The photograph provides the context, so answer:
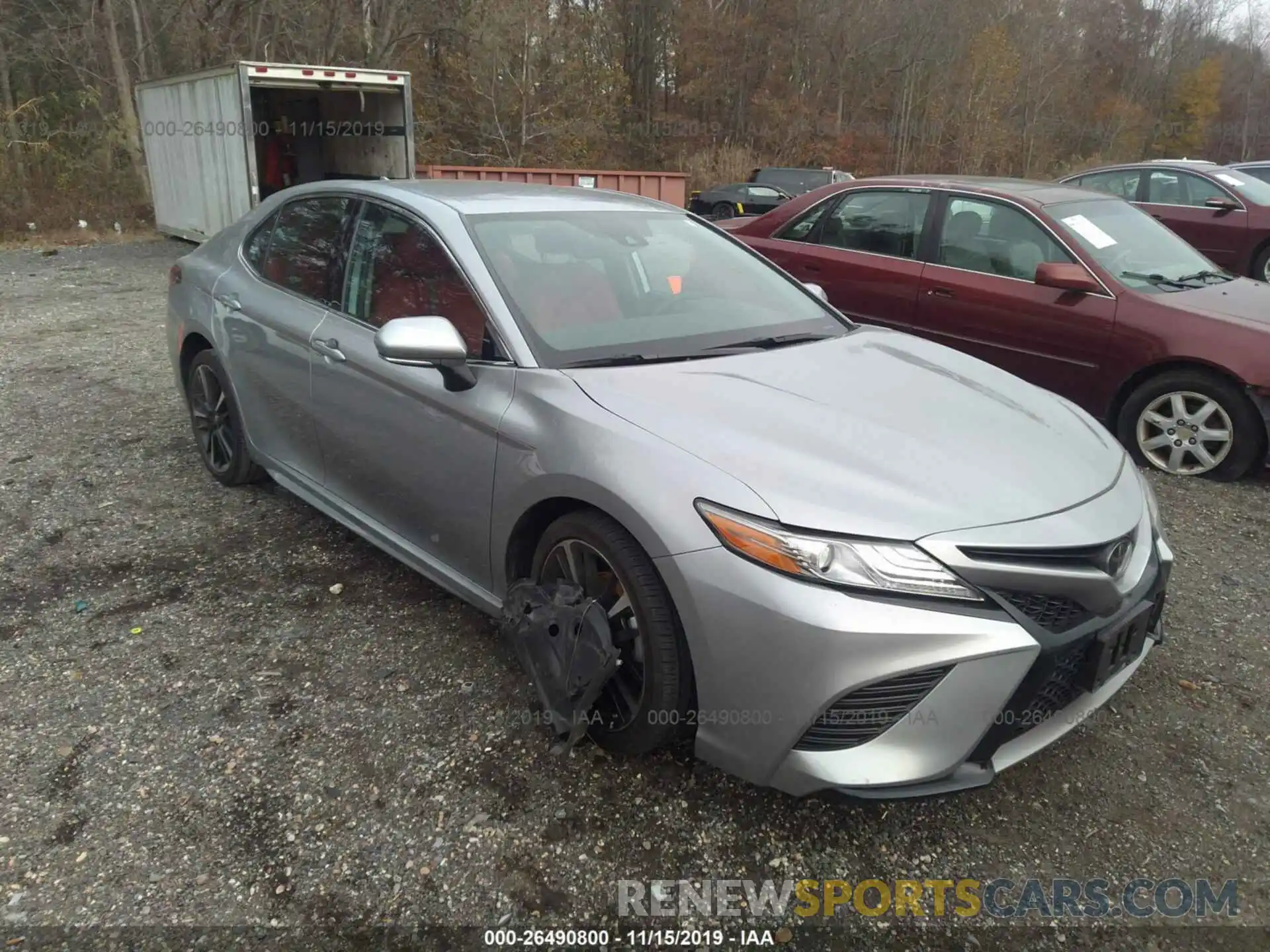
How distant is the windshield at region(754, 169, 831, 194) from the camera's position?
22.2m

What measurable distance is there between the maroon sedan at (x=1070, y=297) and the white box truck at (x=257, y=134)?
6.48 m

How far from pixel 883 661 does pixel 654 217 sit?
2.25 m

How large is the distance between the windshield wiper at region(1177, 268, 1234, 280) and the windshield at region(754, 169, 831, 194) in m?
17.3

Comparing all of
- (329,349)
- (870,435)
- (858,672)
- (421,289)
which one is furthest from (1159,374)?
(329,349)

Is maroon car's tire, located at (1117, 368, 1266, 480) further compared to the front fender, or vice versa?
maroon car's tire, located at (1117, 368, 1266, 480)

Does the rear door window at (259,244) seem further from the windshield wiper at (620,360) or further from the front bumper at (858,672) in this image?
the front bumper at (858,672)

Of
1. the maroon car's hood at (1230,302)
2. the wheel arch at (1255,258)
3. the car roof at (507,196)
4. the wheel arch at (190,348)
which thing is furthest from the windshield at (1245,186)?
the wheel arch at (190,348)

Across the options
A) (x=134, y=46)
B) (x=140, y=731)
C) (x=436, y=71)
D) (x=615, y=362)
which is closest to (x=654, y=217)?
(x=615, y=362)

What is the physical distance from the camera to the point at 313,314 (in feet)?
11.2

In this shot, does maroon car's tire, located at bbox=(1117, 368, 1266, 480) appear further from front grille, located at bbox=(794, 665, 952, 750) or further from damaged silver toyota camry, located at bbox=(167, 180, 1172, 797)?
front grille, located at bbox=(794, 665, 952, 750)

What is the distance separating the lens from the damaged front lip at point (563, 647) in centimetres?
231

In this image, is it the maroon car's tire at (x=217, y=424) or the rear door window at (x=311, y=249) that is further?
the maroon car's tire at (x=217, y=424)

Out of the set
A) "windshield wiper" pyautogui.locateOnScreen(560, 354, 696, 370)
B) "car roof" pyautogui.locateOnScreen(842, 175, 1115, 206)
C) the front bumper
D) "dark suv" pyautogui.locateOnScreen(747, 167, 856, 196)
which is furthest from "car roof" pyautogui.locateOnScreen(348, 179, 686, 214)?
"dark suv" pyautogui.locateOnScreen(747, 167, 856, 196)

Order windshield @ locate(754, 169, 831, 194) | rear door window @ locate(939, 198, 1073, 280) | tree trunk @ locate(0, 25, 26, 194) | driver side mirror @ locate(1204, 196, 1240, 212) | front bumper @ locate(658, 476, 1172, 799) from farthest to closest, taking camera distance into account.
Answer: windshield @ locate(754, 169, 831, 194) < tree trunk @ locate(0, 25, 26, 194) < driver side mirror @ locate(1204, 196, 1240, 212) < rear door window @ locate(939, 198, 1073, 280) < front bumper @ locate(658, 476, 1172, 799)
